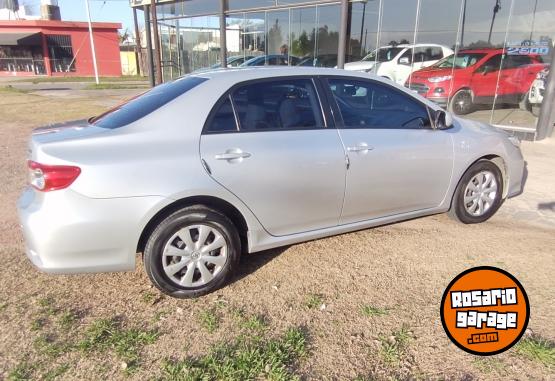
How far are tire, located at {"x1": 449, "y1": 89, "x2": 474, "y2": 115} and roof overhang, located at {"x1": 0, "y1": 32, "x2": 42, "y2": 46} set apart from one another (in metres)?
37.1

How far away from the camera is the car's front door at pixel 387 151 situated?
3410 millimetres

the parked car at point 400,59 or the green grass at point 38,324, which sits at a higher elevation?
the parked car at point 400,59

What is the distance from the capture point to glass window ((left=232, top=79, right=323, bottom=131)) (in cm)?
307

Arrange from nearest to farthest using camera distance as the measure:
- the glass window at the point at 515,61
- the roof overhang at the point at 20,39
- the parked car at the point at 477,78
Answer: the glass window at the point at 515,61, the parked car at the point at 477,78, the roof overhang at the point at 20,39

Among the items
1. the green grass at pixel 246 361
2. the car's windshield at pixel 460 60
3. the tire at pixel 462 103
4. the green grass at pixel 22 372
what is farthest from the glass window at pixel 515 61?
the green grass at pixel 22 372

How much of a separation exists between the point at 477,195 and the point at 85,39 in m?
41.0

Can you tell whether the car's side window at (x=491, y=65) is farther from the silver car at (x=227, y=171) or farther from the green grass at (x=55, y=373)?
the green grass at (x=55, y=373)

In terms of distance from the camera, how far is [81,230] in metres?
2.59

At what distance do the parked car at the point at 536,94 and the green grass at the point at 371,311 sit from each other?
8.44 metres

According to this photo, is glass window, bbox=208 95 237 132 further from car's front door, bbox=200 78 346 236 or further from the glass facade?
the glass facade

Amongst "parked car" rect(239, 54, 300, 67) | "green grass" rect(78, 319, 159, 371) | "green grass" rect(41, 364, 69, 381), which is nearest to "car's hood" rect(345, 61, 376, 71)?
"parked car" rect(239, 54, 300, 67)

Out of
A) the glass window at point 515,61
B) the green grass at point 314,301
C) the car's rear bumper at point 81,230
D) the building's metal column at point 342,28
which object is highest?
the building's metal column at point 342,28

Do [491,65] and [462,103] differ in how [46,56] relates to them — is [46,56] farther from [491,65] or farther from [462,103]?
[491,65]

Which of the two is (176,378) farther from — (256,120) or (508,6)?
(508,6)
